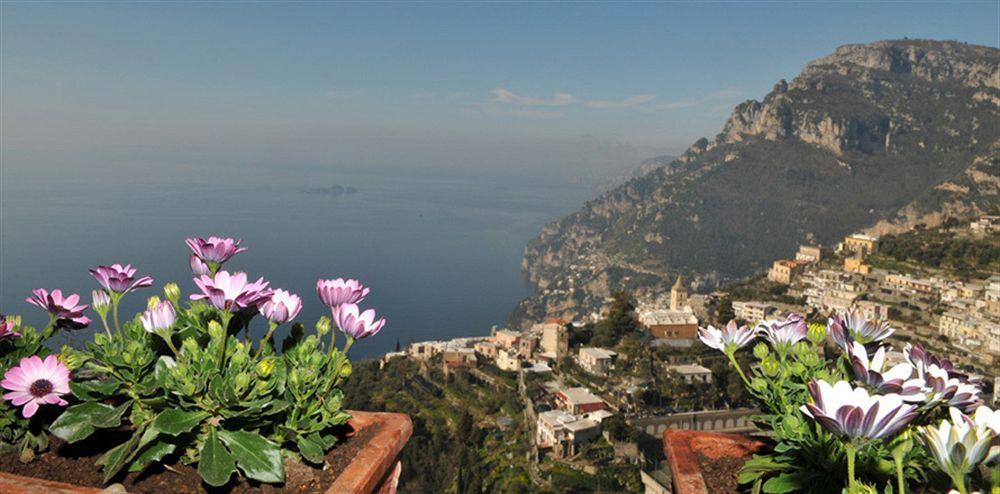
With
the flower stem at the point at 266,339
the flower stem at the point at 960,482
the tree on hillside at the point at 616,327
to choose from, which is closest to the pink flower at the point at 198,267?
the flower stem at the point at 266,339

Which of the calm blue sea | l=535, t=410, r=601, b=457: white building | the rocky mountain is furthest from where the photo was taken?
the rocky mountain

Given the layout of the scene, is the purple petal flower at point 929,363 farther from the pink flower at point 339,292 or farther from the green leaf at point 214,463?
the green leaf at point 214,463

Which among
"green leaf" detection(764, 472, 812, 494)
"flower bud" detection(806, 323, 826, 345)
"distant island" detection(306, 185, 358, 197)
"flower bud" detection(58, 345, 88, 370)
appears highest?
"flower bud" detection(806, 323, 826, 345)

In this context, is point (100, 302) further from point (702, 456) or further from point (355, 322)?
point (702, 456)

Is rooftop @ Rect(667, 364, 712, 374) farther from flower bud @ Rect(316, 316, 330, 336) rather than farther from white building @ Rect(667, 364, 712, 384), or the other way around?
flower bud @ Rect(316, 316, 330, 336)

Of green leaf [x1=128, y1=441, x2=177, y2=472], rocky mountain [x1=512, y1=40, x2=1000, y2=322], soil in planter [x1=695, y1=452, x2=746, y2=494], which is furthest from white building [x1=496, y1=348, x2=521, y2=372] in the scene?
rocky mountain [x1=512, y1=40, x2=1000, y2=322]

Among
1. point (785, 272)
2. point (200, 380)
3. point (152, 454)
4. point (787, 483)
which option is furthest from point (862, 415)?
point (785, 272)

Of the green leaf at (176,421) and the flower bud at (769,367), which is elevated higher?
the flower bud at (769,367)
